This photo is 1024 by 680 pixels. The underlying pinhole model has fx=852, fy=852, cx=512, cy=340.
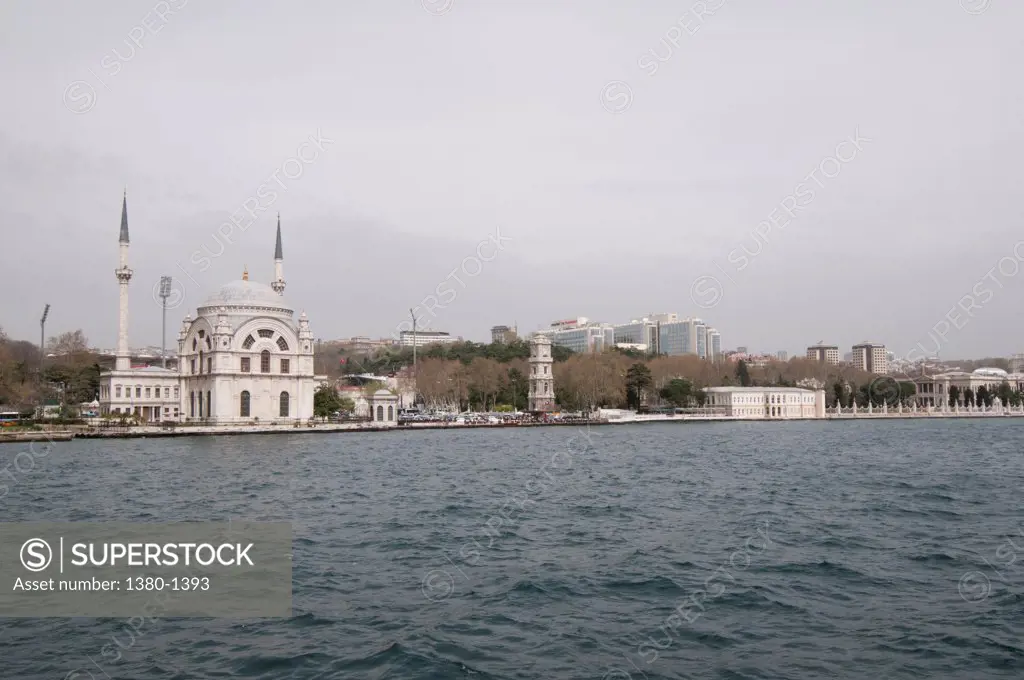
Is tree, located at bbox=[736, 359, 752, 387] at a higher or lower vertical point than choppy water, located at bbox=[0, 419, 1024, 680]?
higher

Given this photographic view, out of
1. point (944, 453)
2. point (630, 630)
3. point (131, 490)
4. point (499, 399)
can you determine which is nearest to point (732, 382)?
point (499, 399)

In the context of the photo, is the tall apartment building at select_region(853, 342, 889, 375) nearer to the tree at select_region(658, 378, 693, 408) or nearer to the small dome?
the tree at select_region(658, 378, 693, 408)

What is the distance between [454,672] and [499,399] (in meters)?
80.4

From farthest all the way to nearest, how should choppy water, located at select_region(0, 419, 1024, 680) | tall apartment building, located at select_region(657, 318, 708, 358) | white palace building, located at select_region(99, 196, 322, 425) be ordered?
tall apartment building, located at select_region(657, 318, 708, 358), white palace building, located at select_region(99, 196, 322, 425), choppy water, located at select_region(0, 419, 1024, 680)

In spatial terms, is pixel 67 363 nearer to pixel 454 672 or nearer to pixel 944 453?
pixel 944 453

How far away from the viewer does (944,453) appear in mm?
35281

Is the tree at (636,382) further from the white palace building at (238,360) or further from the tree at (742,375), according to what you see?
the white palace building at (238,360)

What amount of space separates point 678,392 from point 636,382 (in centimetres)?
490

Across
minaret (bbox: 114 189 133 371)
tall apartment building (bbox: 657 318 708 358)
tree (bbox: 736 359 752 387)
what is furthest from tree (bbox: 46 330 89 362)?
tall apartment building (bbox: 657 318 708 358)

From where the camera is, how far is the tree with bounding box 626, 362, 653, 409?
279 ft

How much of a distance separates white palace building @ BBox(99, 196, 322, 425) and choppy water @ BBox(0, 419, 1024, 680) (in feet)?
105

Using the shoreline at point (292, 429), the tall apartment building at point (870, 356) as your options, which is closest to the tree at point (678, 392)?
the shoreline at point (292, 429)

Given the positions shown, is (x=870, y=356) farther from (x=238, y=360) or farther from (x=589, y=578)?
(x=589, y=578)

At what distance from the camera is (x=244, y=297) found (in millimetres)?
58625
